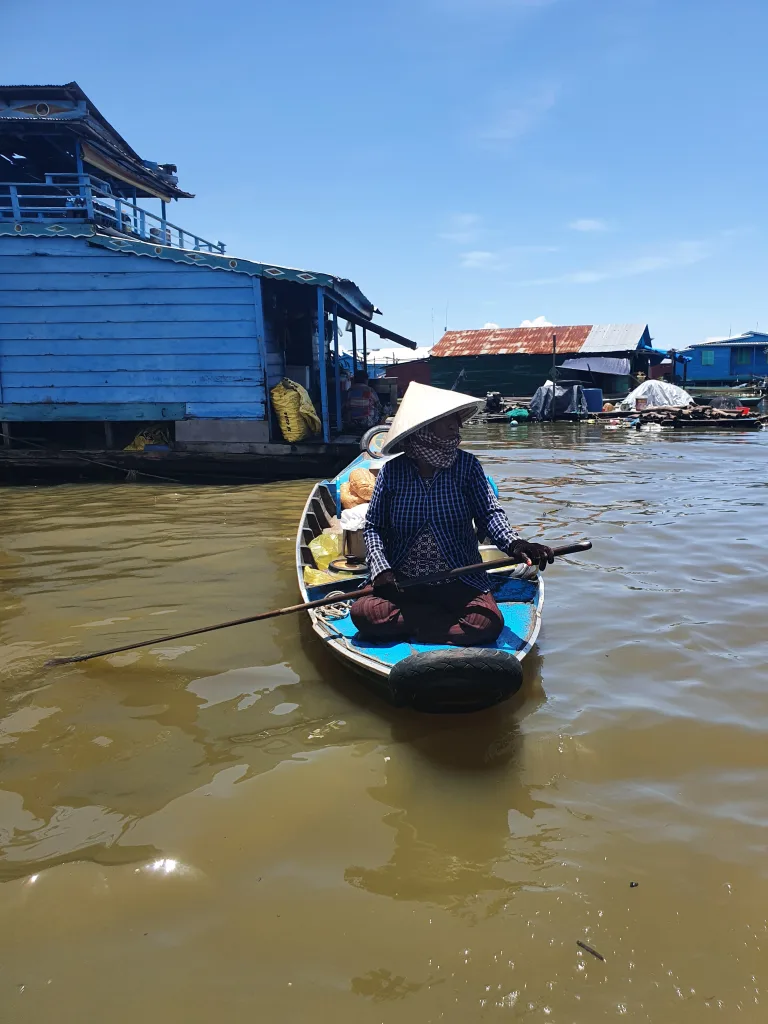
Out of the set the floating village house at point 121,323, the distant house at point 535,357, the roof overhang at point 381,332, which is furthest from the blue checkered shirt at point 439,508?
the distant house at point 535,357

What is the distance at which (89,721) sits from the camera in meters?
3.80

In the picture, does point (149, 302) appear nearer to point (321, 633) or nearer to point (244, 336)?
point (244, 336)

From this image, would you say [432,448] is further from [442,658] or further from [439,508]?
[442,658]

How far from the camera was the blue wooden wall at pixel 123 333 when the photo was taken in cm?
1173

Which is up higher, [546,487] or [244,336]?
[244,336]

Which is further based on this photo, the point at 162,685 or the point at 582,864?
the point at 162,685

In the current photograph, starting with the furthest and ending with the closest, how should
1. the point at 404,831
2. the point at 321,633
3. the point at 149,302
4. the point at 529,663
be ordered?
the point at 149,302, the point at 529,663, the point at 321,633, the point at 404,831

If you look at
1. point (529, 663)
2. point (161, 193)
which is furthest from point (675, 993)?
point (161, 193)

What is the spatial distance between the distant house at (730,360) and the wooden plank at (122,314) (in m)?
40.8

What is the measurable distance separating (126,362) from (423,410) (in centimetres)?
964

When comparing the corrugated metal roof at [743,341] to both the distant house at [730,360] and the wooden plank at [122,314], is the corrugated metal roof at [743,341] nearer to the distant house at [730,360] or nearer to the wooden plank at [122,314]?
the distant house at [730,360]

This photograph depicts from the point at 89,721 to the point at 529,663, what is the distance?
2.58 metres

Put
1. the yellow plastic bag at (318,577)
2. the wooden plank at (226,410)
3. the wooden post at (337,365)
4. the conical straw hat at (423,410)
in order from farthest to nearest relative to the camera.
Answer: the wooden post at (337,365), the wooden plank at (226,410), the yellow plastic bag at (318,577), the conical straw hat at (423,410)

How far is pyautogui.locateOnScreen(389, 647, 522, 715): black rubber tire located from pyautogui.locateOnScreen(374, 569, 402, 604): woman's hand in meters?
0.64
